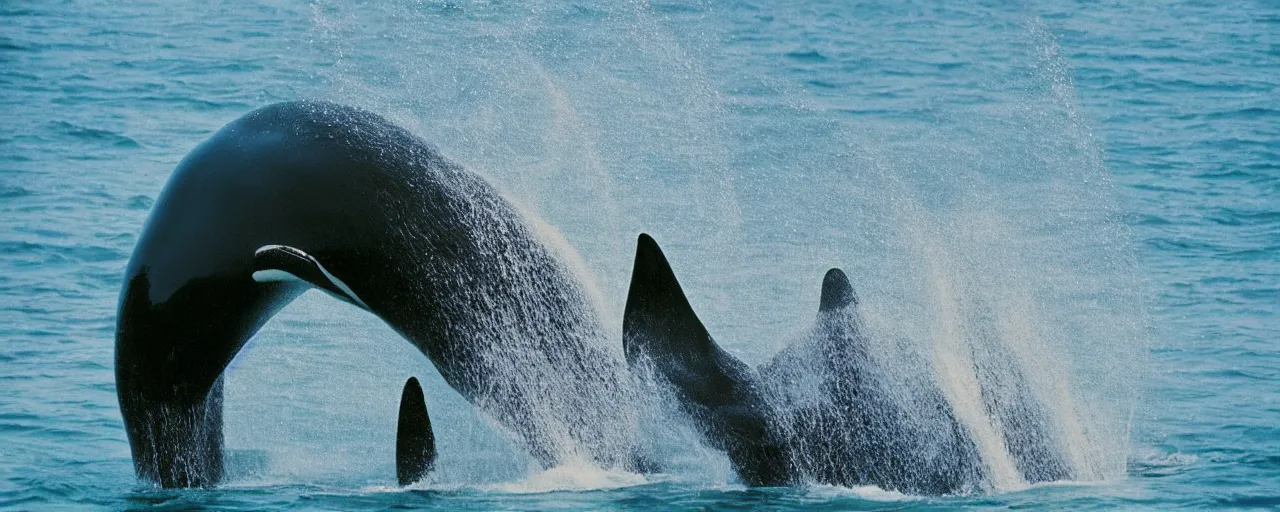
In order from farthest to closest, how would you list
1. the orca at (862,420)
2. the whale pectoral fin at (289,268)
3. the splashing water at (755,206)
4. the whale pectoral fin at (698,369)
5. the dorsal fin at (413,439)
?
the splashing water at (755,206) < the orca at (862,420) < the dorsal fin at (413,439) < the whale pectoral fin at (698,369) < the whale pectoral fin at (289,268)

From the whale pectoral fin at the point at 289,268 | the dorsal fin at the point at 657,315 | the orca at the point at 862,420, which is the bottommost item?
the orca at the point at 862,420

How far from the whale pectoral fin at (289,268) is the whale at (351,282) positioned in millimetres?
12

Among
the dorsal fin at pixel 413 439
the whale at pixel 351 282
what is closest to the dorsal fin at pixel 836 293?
the whale at pixel 351 282

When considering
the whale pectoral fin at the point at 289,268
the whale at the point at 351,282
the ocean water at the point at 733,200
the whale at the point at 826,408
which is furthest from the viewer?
the ocean water at the point at 733,200

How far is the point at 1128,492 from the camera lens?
1284 cm

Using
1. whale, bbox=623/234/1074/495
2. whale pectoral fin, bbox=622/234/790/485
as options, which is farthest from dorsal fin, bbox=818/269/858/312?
whale pectoral fin, bbox=622/234/790/485

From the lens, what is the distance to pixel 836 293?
12.9 m

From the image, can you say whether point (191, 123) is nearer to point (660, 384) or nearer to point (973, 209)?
point (973, 209)

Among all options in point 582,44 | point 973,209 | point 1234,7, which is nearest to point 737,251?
point 973,209

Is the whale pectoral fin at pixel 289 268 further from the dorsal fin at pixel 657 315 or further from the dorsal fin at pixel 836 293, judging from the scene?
the dorsal fin at pixel 836 293

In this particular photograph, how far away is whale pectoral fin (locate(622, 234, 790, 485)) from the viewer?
12.0 meters

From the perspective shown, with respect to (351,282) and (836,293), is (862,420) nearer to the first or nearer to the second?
Result: (836,293)

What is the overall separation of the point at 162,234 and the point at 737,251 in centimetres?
1225

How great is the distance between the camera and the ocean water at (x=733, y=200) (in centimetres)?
1351
